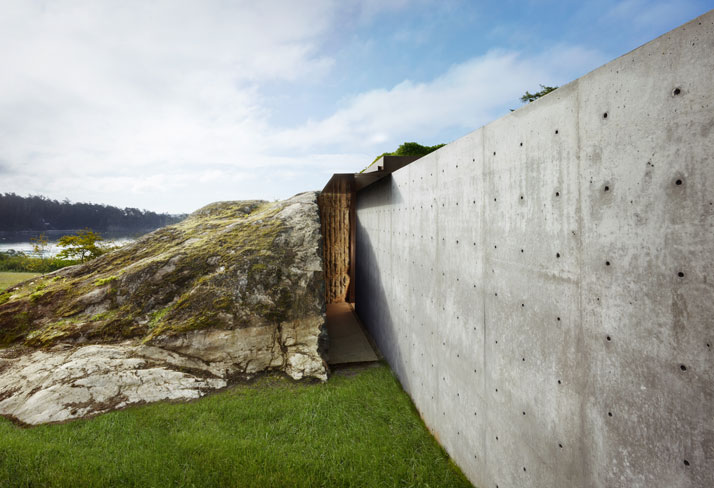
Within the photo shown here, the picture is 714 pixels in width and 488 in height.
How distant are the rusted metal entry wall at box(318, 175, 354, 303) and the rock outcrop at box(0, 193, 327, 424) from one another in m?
1.91

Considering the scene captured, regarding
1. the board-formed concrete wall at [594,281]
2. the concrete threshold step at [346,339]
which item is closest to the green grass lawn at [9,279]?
the concrete threshold step at [346,339]

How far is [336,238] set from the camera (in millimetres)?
8922

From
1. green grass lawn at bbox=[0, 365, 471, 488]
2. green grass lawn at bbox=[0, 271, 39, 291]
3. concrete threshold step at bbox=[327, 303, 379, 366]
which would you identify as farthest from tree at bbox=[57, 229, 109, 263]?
green grass lawn at bbox=[0, 365, 471, 488]

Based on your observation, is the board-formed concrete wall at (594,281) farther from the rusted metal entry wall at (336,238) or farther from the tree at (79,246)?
the tree at (79,246)

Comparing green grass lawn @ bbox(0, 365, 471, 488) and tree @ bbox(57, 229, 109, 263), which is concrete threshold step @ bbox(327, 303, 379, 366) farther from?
tree @ bbox(57, 229, 109, 263)

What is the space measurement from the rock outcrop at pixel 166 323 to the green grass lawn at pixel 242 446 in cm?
52

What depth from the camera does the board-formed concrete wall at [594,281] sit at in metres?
1.13

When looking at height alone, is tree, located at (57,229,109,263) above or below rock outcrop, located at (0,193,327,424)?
above

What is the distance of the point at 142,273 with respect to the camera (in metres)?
5.93

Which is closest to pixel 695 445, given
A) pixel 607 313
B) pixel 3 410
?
pixel 607 313

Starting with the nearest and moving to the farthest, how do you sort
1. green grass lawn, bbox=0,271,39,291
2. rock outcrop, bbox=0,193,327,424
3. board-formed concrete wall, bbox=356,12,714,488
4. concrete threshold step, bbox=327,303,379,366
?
board-formed concrete wall, bbox=356,12,714,488 → rock outcrop, bbox=0,193,327,424 → concrete threshold step, bbox=327,303,379,366 → green grass lawn, bbox=0,271,39,291

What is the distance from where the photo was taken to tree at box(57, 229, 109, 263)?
539 inches

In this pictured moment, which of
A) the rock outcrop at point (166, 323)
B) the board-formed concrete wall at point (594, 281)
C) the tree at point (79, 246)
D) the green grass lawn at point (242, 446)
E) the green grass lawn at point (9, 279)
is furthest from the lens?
the tree at point (79, 246)

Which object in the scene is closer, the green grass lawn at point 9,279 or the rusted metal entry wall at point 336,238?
the green grass lawn at point 9,279
